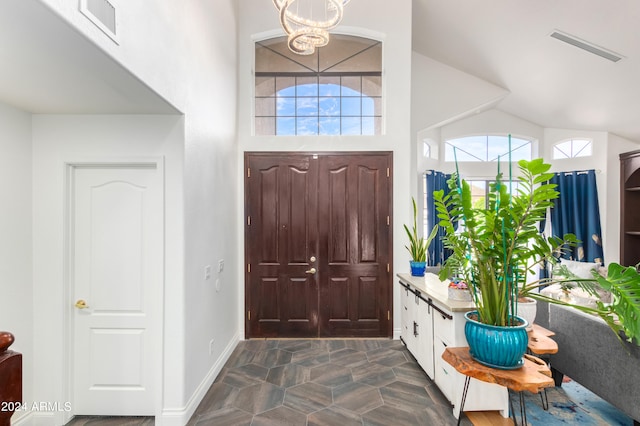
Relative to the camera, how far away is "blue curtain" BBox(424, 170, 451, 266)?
16.6 feet

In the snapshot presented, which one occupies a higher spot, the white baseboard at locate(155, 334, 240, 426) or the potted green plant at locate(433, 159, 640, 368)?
the potted green plant at locate(433, 159, 640, 368)

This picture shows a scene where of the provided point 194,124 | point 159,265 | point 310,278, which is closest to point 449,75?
point 310,278

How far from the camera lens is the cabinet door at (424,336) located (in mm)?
2732

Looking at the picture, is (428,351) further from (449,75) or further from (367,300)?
(449,75)

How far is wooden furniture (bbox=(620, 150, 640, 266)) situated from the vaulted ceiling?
0.57 m

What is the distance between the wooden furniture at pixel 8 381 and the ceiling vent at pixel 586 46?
480cm

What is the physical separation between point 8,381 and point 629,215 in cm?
638

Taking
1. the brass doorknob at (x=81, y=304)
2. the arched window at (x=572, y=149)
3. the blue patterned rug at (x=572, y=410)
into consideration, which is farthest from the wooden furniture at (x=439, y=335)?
the arched window at (x=572, y=149)

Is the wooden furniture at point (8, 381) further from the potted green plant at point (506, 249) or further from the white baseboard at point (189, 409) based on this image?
the white baseboard at point (189, 409)

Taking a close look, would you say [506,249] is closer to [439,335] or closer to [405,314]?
[439,335]

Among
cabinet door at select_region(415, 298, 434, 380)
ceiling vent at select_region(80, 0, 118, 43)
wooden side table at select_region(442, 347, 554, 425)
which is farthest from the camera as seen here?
cabinet door at select_region(415, 298, 434, 380)

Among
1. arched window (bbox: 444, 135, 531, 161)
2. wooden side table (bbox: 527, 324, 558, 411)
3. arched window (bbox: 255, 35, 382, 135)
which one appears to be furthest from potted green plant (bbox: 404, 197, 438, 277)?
arched window (bbox: 444, 135, 531, 161)

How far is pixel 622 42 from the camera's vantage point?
308 cm

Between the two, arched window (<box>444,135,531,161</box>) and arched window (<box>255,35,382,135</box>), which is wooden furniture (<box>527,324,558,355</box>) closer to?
arched window (<box>255,35,382,135</box>)
